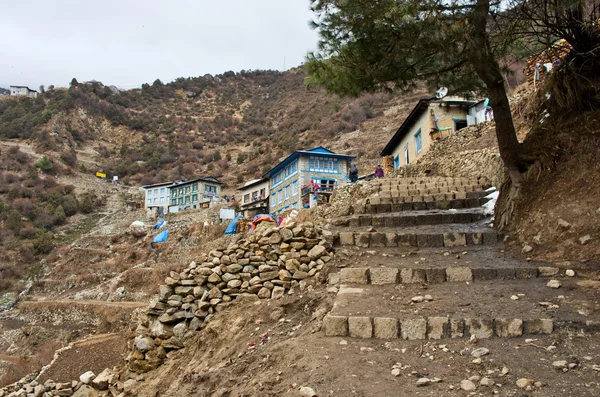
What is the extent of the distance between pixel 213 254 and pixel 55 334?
22611 millimetres

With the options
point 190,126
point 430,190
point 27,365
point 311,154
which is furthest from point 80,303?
point 190,126

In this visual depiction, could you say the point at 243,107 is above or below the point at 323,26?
above

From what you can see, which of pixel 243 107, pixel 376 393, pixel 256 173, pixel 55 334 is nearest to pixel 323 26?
pixel 376 393

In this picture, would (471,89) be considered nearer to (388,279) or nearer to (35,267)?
A: (388,279)

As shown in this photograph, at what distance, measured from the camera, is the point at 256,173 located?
226 feet

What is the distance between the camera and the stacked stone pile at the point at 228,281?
660cm

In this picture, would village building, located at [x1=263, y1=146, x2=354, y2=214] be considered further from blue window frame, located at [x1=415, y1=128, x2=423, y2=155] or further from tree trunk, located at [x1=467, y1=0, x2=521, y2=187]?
tree trunk, located at [x1=467, y1=0, x2=521, y2=187]

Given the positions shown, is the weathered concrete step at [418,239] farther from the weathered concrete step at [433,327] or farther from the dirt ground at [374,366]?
the weathered concrete step at [433,327]

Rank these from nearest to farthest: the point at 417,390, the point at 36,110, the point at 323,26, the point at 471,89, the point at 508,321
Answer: the point at 417,390
the point at 508,321
the point at 323,26
the point at 471,89
the point at 36,110

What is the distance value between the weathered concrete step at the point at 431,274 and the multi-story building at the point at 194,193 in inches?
1985

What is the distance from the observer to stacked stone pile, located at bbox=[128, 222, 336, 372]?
6.60 metres

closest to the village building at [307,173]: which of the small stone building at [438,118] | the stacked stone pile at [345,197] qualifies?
the small stone building at [438,118]

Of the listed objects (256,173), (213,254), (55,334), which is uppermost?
(256,173)

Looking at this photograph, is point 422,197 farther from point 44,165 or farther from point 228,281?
point 44,165
